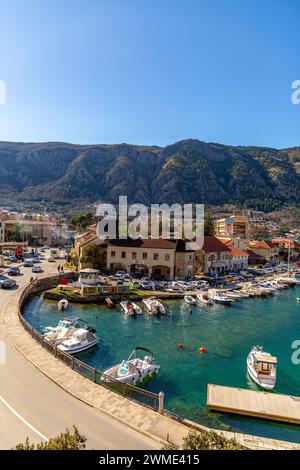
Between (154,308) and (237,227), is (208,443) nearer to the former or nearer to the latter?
(154,308)

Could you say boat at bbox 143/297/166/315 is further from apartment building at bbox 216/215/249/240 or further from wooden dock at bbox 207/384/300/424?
apartment building at bbox 216/215/249/240

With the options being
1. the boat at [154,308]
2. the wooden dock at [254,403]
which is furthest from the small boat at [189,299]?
the wooden dock at [254,403]

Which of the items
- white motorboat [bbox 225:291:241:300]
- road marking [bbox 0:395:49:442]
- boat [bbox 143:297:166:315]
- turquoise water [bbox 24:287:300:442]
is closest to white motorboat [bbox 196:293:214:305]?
turquoise water [bbox 24:287:300:442]

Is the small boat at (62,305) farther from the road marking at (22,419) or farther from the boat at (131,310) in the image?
the road marking at (22,419)

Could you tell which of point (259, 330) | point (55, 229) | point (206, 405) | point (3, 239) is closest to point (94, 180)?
point (55, 229)

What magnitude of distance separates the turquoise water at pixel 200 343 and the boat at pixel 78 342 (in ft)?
1.91

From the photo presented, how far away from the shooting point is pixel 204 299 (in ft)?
141

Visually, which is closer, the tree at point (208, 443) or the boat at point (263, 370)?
the tree at point (208, 443)

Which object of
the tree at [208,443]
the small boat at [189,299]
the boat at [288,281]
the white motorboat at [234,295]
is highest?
the tree at [208,443]

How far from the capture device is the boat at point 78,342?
25.0m

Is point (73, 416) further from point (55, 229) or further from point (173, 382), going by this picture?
point (55, 229)

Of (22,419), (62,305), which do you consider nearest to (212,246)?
(62,305)
